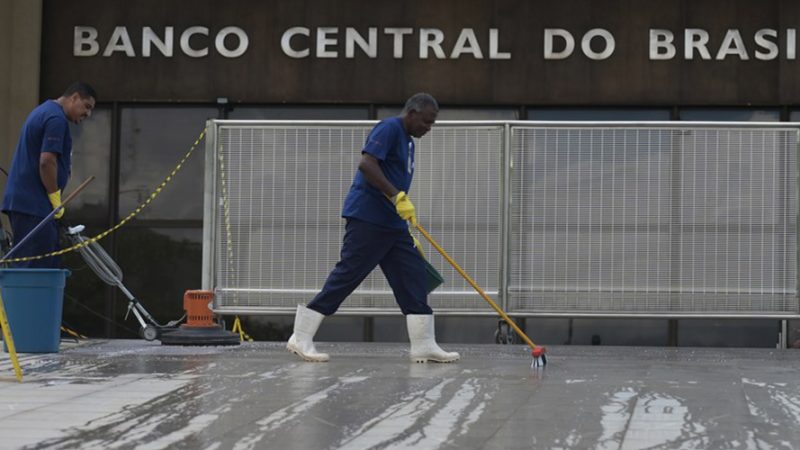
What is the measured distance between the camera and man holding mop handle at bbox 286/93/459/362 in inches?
353

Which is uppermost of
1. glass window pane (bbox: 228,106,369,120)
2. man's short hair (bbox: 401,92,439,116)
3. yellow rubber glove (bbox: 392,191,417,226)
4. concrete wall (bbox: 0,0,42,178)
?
concrete wall (bbox: 0,0,42,178)

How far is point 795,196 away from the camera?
1095 centimetres

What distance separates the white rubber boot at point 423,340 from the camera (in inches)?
357

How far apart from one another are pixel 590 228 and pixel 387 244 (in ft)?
8.41

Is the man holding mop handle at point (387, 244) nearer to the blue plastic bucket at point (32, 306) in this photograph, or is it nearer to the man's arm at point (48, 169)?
the blue plastic bucket at point (32, 306)

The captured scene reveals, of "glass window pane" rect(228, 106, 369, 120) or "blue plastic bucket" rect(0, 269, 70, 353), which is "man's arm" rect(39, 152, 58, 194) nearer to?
"blue plastic bucket" rect(0, 269, 70, 353)

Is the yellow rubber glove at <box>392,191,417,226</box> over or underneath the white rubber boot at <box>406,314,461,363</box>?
over

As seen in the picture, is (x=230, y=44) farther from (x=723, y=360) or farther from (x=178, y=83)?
(x=723, y=360)

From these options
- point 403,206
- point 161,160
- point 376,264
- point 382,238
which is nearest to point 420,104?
point 403,206

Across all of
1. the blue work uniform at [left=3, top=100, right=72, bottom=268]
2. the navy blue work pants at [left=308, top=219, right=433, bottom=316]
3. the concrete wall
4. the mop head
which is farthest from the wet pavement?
the concrete wall

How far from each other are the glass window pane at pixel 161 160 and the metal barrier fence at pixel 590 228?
→ 11.6 feet

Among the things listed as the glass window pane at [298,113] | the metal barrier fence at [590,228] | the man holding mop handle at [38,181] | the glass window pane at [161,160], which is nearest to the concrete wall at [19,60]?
the glass window pane at [161,160]

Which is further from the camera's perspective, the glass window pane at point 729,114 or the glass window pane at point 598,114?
the glass window pane at point 598,114

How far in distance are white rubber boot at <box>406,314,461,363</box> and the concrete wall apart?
7.06m
